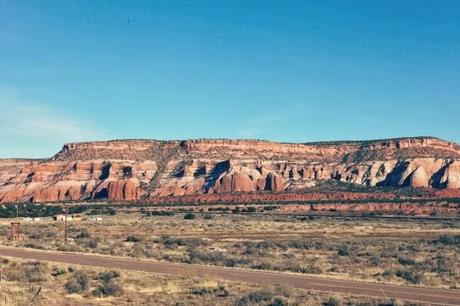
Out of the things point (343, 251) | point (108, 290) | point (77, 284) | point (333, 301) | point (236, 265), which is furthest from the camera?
point (343, 251)

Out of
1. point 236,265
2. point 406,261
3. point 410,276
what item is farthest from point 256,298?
point 406,261

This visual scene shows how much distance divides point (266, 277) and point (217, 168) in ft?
433

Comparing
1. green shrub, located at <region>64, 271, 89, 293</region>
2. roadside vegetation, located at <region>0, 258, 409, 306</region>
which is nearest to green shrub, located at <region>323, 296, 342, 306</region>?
roadside vegetation, located at <region>0, 258, 409, 306</region>

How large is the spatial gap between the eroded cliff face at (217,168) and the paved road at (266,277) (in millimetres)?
114727

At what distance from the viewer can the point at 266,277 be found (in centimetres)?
2508

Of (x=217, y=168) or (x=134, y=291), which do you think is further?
(x=217, y=168)

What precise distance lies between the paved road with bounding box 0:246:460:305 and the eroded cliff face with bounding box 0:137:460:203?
11473 centimetres

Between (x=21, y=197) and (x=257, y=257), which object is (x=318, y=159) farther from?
(x=257, y=257)

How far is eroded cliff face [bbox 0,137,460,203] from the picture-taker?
150 metres

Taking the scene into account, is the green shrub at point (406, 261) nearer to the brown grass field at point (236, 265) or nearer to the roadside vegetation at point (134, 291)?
the brown grass field at point (236, 265)

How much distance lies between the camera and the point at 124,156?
169 metres

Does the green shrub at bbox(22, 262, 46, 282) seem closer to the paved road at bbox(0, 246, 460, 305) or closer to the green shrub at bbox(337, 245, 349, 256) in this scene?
the paved road at bbox(0, 246, 460, 305)

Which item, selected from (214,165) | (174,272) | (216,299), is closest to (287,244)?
(174,272)

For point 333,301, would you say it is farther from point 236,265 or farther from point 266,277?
point 236,265
